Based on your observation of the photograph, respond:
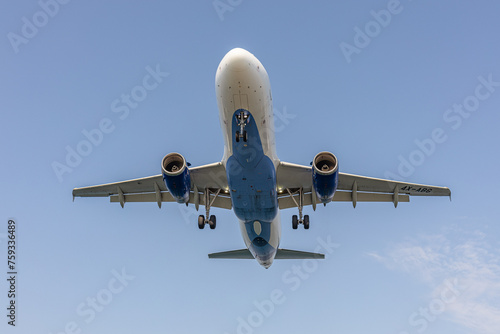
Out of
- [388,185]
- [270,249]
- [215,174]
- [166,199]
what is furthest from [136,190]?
[388,185]

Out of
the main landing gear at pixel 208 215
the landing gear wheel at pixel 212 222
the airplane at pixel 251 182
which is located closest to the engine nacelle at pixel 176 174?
the airplane at pixel 251 182

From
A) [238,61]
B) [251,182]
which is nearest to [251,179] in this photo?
[251,182]

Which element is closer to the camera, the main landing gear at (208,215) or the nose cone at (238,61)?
the nose cone at (238,61)

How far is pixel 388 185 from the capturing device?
27.7 metres

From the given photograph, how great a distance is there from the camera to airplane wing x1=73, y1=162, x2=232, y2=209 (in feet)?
89.4

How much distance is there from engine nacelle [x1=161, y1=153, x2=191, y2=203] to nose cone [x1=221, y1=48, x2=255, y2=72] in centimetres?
546

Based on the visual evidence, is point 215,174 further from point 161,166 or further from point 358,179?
point 358,179

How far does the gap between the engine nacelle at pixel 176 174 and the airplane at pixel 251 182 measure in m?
0.04

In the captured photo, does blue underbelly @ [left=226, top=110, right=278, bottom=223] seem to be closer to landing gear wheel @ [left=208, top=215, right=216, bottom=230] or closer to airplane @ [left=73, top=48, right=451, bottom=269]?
airplane @ [left=73, top=48, right=451, bottom=269]

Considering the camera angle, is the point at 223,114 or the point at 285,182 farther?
the point at 285,182

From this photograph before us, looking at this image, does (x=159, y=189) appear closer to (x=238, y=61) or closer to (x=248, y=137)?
(x=248, y=137)

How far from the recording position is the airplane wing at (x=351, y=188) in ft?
87.7

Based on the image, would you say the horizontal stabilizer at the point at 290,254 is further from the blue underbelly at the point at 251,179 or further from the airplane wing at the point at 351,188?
the blue underbelly at the point at 251,179

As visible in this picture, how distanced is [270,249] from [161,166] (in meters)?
8.44
